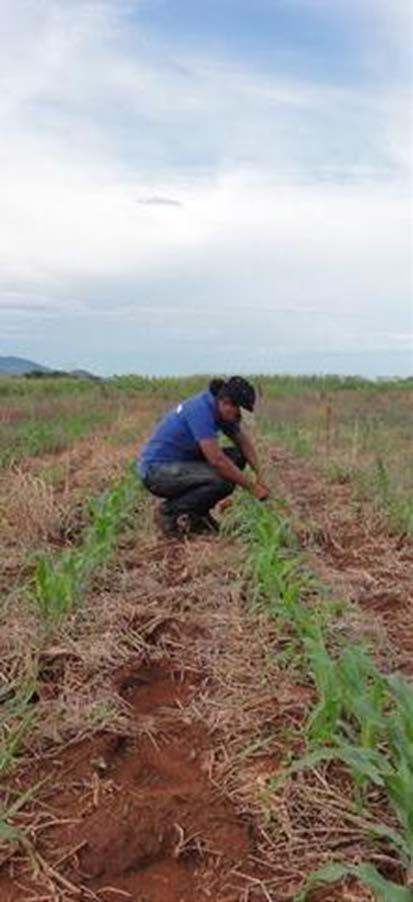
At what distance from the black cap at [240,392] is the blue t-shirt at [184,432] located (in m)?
0.22

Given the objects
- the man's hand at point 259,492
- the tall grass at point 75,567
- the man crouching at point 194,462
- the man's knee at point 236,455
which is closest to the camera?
the tall grass at point 75,567

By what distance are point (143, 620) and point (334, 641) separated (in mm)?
875

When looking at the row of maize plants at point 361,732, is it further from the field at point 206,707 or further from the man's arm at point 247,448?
the man's arm at point 247,448

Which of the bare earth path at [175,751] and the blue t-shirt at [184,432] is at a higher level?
the blue t-shirt at [184,432]

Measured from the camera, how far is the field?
9.05 ft

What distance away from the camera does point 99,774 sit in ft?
10.8

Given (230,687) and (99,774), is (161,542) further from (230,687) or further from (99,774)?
(99,774)

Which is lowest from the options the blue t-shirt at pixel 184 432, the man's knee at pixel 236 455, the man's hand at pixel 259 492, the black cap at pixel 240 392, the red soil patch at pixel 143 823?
the red soil patch at pixel 143 823

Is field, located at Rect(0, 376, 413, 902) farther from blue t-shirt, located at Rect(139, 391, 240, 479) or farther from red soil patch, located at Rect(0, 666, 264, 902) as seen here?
blue t-shirt, located at Rect(139, 391, 240, 479)

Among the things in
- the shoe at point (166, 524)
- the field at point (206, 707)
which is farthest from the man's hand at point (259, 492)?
the shoe at point (166, 524)

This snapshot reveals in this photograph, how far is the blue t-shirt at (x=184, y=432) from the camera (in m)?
6.94

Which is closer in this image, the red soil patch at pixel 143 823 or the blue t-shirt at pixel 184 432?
the red soil patch at pixel 143 823

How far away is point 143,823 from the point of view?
2938 mm

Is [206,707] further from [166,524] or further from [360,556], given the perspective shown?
[166,524]
